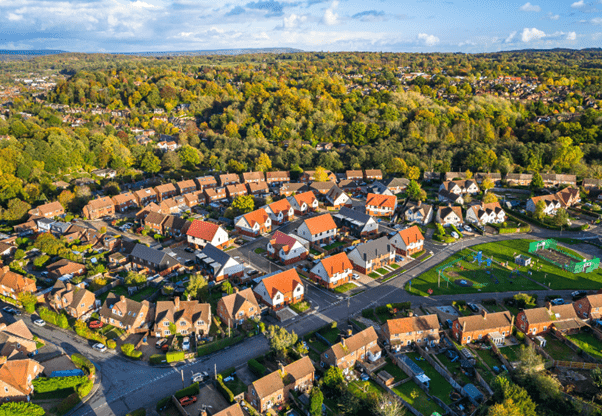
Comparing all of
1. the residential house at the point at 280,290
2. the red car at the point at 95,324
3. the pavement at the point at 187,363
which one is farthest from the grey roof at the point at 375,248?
the red car at the point at 95,324

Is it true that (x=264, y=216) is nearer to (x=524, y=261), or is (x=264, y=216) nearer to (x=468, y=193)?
(x=524, y=261)

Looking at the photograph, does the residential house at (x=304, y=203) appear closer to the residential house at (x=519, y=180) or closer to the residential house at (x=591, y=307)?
the residential house at (x=591, y=307)

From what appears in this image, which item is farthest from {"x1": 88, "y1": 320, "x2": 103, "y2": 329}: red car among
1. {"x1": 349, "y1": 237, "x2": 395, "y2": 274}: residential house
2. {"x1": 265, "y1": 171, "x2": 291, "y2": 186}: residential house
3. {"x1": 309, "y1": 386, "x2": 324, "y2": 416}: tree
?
{"x1": 265, "y1": 171, "x2": 291, "y2": 186}: residential house

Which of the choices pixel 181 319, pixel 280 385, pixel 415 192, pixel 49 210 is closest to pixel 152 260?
pixel 181 319

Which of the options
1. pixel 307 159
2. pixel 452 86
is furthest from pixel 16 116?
pixel 452 86

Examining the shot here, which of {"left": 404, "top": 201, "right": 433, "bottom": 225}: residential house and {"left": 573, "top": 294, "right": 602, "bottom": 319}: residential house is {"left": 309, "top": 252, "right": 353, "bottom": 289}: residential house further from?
{"left": 573, "top": 294, "right": 602, "bottom": 319}: residential house

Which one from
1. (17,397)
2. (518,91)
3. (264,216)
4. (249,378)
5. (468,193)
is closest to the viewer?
(17,397)
